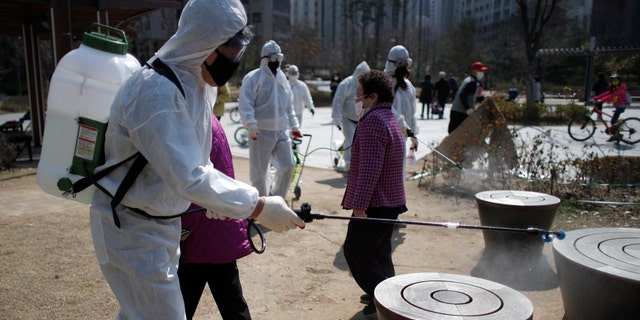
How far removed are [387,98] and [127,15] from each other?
10.6 meters

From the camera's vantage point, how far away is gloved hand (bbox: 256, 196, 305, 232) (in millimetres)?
2160

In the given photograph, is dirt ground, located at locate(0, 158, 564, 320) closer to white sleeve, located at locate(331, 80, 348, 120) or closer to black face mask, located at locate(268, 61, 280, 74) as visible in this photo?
black face mask, located at locate(268, 61, 280, 74)

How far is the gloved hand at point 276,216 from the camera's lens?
2160 millimetres

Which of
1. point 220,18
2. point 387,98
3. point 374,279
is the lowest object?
point 374,279

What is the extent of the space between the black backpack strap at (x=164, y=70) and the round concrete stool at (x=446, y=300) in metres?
1.36

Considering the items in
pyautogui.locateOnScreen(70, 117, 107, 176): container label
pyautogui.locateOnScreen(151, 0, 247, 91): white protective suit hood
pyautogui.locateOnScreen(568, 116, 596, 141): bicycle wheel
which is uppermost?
pyautogui.locateOnScreen(151, 0, 247, 91): white protective suit hood

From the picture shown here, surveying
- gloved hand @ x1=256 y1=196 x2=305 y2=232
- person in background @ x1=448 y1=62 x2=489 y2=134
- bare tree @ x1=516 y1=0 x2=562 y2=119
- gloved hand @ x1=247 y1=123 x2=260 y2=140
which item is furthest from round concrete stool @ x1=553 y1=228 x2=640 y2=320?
bare tree @ x1=516 y1=0 x2=562 y2=119

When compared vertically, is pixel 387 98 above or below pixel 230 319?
above

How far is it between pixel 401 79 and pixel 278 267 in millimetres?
2692

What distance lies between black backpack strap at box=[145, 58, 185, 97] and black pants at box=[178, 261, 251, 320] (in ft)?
3.90

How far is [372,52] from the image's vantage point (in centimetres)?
4344

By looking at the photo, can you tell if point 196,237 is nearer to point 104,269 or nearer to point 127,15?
point 104,269

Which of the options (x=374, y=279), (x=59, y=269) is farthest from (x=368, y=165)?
(x=59, y=269)

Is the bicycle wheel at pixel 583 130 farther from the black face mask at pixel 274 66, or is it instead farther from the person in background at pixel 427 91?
the black face mask at pixel 274 66
